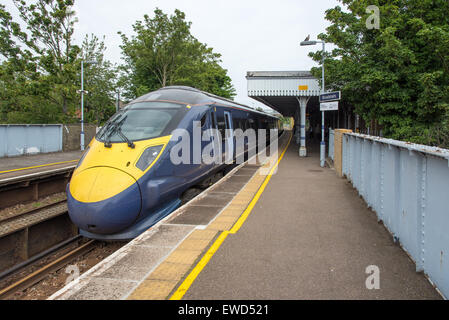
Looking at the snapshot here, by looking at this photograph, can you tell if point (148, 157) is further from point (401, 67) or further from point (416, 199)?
point (401, 67)

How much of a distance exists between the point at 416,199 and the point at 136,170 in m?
4.72

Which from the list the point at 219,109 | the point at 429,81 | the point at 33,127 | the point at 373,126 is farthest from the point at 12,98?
the point at 429,81

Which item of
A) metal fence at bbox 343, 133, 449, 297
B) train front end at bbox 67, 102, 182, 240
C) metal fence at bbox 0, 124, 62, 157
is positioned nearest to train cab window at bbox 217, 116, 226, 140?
train front end at bbox 67, 102, 182, 240

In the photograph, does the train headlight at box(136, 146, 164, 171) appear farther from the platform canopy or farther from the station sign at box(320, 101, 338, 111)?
the platform canopy

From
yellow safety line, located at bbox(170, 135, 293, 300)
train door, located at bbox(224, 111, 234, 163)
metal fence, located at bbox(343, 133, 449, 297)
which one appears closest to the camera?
metal fence, located at bbox(343, 133, 449, 297)

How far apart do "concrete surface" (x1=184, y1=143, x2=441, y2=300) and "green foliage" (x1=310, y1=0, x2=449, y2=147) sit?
7964 millimetres

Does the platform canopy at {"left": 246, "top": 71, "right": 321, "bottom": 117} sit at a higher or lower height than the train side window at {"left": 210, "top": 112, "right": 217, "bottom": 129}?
higher

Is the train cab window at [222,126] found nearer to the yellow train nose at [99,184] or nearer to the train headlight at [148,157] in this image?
the train headlight at [148,157]

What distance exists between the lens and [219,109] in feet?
35.6

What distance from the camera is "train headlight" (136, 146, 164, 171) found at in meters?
6.72

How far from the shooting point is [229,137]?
1205 cm

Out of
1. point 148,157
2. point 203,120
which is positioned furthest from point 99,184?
point 203,120

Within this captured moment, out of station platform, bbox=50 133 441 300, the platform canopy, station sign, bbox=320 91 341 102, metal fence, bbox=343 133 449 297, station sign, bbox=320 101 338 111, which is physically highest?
the platform canopy
